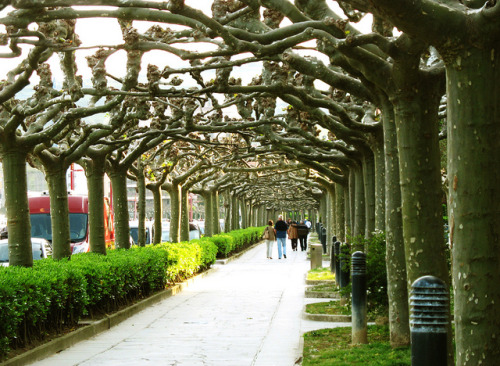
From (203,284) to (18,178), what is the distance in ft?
34.7

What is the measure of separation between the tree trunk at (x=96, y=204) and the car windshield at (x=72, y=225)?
8.82 m

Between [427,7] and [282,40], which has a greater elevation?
[282,40]

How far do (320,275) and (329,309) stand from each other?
798 centimetres

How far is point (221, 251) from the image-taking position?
116 ft

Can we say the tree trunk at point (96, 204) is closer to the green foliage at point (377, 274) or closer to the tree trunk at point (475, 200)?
the green foliage at point (377, 274)

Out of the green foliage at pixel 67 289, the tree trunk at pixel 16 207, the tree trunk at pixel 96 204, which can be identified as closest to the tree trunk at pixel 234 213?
the tree trunk at pixel 96 204

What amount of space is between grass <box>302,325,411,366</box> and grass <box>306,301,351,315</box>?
6.93 ft

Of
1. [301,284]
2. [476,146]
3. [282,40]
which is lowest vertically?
[301,284]

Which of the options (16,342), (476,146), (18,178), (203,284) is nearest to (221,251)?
(203,284)

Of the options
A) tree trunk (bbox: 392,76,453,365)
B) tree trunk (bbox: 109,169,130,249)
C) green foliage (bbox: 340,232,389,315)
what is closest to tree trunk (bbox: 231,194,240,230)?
tree trunk (bbox: 109,169,130,249)

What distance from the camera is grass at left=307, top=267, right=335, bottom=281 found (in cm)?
2117

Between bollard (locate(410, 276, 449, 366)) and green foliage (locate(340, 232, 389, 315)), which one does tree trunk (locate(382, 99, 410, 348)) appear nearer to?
green foliage (locate(340, 232, 389, 315))

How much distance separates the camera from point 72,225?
2662cm

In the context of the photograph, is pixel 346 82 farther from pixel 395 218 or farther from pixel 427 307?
pixel 427 307
